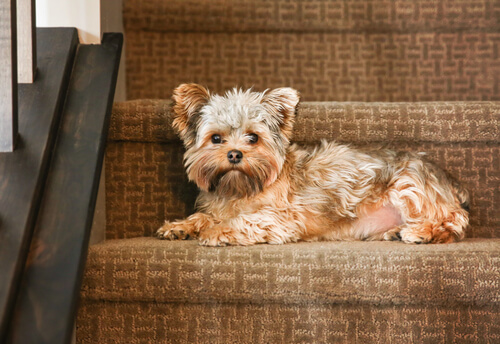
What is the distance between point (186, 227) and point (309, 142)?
1.94 feet

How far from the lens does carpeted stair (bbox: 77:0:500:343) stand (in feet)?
4.23

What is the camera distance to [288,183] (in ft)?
5.89

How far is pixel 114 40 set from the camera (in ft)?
5.83

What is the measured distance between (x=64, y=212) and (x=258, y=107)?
2.60 feet

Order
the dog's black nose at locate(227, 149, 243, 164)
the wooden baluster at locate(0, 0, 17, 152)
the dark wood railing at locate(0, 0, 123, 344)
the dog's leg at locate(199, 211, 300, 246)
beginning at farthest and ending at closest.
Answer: the dog's black nose at locate(227, 149, 243, 164) < the dog's leg at locate(199, 211, 300, 246) < the wooden baluster at locate(0, 0, 17, 152) < the dark wood railing at locate(0, 0, 123, 344)

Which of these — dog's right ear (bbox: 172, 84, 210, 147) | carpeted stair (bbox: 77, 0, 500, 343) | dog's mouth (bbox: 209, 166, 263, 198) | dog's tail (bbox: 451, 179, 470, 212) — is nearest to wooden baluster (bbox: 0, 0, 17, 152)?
carpeted stair (bbox: 77, 0, 500, 343)

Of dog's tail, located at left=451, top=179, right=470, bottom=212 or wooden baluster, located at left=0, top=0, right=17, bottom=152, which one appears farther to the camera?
dog's tail, located at left=451, top=179, right=470, bottom=212

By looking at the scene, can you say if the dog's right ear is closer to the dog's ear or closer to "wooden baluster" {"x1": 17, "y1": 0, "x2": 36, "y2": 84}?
the dog's ear

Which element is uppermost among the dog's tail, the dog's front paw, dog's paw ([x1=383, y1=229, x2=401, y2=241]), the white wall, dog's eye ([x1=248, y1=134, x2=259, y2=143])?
the white wall

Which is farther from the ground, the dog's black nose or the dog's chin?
the dog's black nose

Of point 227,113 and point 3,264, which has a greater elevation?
point 227,113

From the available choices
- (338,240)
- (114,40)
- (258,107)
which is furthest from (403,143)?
(114,40)

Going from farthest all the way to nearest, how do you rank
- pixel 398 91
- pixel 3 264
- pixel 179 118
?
pixel 398 91
pixel 179 118
pixel 3 264

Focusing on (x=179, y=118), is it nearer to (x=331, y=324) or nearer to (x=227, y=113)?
→ (x=227, y=113)
